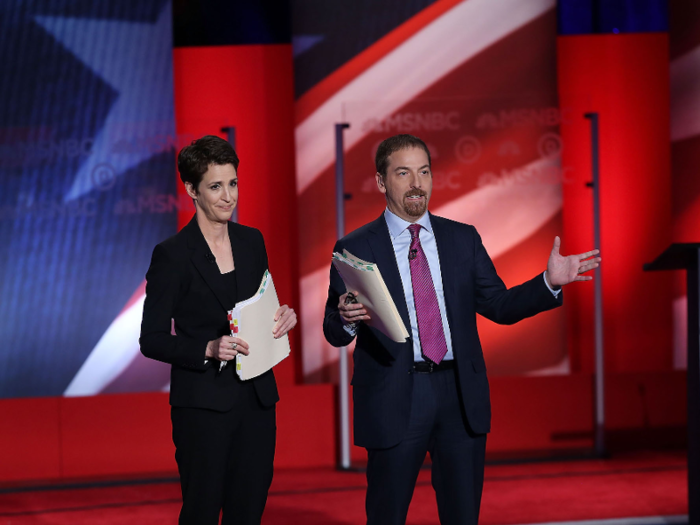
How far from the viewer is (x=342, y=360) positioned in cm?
464

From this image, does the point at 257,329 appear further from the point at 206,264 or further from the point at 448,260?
the point at 448,260

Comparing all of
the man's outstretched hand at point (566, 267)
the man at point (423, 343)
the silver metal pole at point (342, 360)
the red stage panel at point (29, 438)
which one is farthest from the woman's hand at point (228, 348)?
the red stage panel at point (29, 438)

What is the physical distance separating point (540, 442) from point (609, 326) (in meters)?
0.93

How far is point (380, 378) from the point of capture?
2275mm

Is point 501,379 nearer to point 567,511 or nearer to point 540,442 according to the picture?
point 540,442

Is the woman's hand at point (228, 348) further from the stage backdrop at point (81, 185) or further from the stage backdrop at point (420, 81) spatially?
the stage backdrop at point (420, 81)

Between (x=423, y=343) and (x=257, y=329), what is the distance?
488 millimetres

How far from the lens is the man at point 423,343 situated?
2252 millimetres

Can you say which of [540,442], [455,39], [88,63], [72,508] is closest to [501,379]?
[540,442]

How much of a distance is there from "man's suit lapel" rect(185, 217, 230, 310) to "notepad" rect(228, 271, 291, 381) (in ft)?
0.36

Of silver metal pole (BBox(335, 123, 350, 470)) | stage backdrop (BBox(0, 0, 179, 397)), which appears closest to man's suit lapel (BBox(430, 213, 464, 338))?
silver metal pole (BBox(335, 123, 350, 470))

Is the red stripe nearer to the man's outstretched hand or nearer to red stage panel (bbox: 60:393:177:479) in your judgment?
red stage panel (bbox: 60:393:177:479)

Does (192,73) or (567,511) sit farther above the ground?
(192,73)

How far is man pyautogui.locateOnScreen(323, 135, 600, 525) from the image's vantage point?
2.25 m
